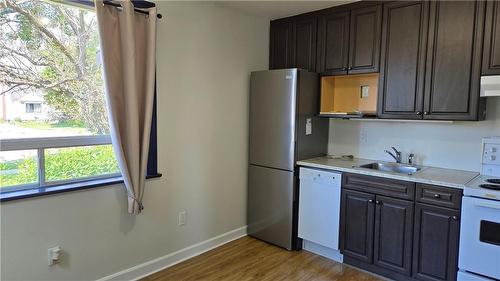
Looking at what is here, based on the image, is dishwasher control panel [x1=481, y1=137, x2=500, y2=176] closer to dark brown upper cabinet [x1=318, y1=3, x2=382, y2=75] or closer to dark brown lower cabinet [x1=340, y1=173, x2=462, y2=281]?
dark brown lower cabinet [x1=340, y1=173, x2=462, y2=281]

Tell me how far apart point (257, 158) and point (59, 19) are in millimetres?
2139

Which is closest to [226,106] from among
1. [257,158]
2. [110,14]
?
[257,158]

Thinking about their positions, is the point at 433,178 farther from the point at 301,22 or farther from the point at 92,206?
the point at 92,206

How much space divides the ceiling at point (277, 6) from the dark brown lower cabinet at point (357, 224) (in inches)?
70.3

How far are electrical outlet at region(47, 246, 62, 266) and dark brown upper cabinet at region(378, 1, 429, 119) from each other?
2796 mm

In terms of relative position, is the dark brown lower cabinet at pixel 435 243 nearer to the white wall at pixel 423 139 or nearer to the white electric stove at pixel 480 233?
the white electric stove at pixel 480 233

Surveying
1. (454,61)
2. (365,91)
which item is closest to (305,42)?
(365,91)

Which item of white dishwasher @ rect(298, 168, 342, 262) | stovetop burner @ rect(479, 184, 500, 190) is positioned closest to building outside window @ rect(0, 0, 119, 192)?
white dishwasher @ rect(298, 168, 342, 262)

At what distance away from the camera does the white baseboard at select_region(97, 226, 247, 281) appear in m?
2.62

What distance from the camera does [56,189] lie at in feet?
7.21

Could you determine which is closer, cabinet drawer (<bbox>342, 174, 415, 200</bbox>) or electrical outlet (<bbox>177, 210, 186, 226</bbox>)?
cabinet drawer (<bbox>342, 174, 415, 200</bbox>)

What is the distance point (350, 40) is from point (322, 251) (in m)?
2.07

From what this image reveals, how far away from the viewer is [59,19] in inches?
88.2

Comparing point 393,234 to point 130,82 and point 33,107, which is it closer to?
point 130,82
